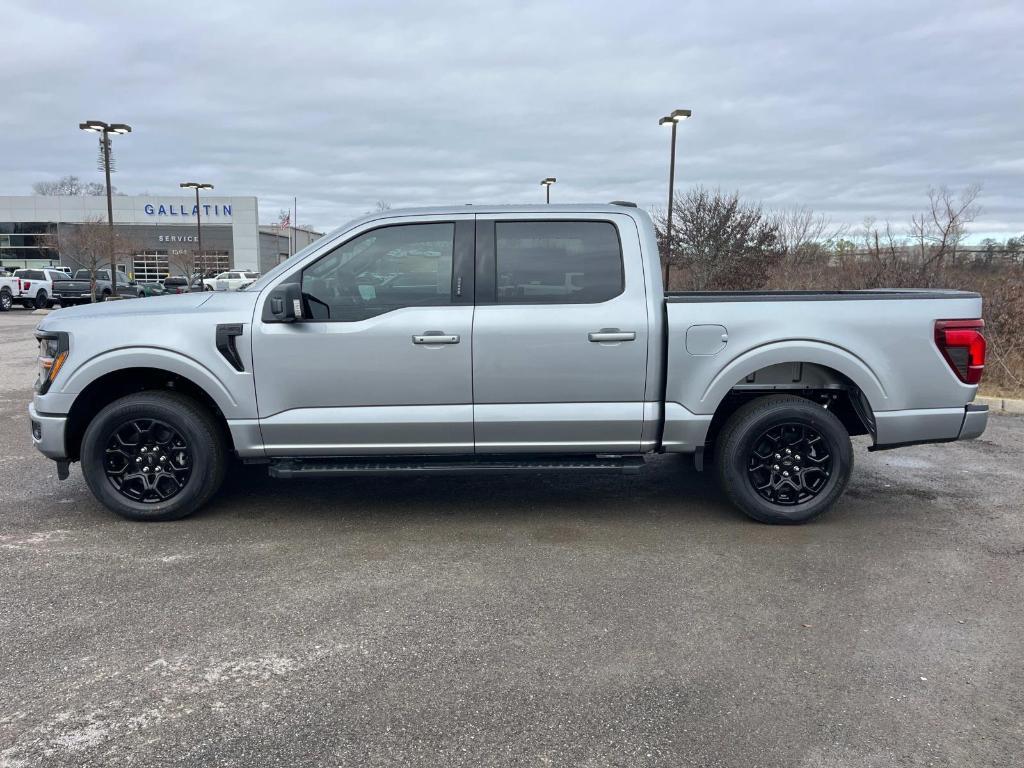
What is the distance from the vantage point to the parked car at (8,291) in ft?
100

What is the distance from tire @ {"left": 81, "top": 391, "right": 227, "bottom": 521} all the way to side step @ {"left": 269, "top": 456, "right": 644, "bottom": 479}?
44 centimetres

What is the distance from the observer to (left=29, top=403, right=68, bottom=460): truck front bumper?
16.1 feet

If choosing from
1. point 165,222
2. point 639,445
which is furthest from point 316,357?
point 165,222

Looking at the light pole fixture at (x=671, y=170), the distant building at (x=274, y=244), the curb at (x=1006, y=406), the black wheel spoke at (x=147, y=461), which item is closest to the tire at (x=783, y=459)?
the black wheel spoke at (x=147, y=461)

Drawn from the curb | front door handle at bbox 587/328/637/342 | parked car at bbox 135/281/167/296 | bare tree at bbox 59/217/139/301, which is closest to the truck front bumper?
front door handle at bbox 587/328/637/342

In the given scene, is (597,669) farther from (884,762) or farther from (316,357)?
(316,357)

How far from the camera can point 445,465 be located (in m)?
4.97

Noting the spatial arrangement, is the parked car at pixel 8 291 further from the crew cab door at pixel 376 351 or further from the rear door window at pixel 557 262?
the rear door window at pixel 557 262

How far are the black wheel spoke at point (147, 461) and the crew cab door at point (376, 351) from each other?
0.60 meters

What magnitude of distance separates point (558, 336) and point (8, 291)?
32919mm

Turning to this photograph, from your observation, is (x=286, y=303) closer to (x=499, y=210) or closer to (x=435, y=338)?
(x=435, y=338)

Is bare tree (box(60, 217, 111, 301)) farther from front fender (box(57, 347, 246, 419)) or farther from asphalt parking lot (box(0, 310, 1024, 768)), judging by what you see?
asphalt parking lot (box(0, 310, 1024, 768))

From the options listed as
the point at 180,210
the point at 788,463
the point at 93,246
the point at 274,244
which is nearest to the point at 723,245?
the point at 788,463

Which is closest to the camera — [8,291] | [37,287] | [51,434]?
[51,434]
